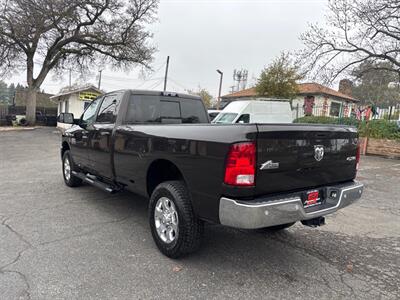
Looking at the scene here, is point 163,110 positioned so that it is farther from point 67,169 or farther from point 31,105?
point 31,105

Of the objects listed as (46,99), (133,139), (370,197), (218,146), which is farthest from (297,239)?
(46,99)

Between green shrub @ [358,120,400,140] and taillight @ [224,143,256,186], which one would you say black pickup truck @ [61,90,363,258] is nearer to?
taillight @ [224,143,256,186]

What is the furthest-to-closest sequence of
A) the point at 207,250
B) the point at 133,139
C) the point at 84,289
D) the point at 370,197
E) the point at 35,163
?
the point at 35,163 < the point at 370,197 < the point at 133,139 < the point at 207,250 < the point at 84,289

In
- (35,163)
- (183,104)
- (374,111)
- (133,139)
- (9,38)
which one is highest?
(9,38)

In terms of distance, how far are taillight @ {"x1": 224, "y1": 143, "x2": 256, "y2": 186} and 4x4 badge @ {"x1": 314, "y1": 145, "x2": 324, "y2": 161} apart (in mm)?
865

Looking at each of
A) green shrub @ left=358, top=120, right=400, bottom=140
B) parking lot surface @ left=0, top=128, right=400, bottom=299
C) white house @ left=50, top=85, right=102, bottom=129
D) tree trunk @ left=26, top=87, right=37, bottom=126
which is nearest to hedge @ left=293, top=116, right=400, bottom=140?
green shrub @ left=358, top=120, right=400, bottom=140

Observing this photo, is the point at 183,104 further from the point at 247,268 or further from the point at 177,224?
the point at 247,268

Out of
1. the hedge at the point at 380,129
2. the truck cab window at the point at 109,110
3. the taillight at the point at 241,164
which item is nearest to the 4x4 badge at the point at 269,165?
the taillight at the point at 241,164

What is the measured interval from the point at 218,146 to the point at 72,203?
12.1 ft

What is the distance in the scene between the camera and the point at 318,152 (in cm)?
335

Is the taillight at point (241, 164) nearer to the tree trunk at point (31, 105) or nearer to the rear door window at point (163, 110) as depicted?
the rear door window at point (163, 110)

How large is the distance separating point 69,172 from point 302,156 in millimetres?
5180

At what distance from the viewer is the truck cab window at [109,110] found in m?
4.98

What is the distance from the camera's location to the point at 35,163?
394 inches
